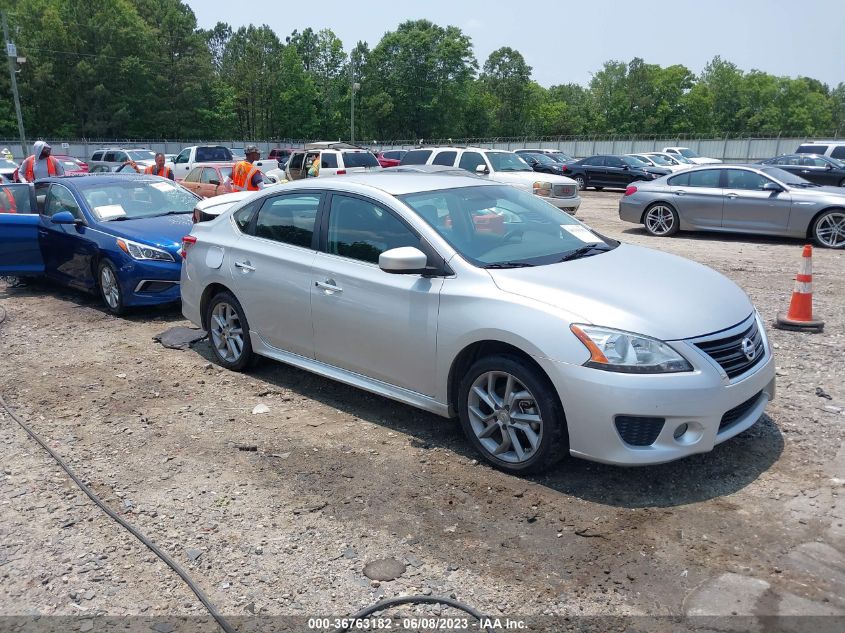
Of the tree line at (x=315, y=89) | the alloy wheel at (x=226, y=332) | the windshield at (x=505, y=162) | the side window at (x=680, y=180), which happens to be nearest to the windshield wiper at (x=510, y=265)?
the alloy wheel at (x=226, y=332)

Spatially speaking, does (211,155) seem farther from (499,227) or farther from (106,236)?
(499,227)

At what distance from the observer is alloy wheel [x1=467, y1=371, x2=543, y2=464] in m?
4.15

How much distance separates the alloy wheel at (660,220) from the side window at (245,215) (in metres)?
10.8

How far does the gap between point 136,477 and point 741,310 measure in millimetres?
3879

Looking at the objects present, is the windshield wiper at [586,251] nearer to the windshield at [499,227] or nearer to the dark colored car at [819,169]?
the windshield at [499,227]

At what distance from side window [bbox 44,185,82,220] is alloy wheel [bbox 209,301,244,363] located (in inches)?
143

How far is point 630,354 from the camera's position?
3840 millimetres

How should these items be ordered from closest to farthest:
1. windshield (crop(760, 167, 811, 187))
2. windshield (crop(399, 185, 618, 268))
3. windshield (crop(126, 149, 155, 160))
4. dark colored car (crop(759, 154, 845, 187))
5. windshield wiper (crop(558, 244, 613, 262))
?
1. windshield (crop(399, 185, 618, 268))
2. windshield wiper (crop(558, 244, 613, 262))
3. windshield (crop(760, 167, 811, 187))
4. dark colored car (crop(759, 154, 845, 187))
5. windshield (crop(126, 149, 155, 160))

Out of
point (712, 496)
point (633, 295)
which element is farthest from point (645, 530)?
point (633, 295)

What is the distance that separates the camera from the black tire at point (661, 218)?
14.7 m

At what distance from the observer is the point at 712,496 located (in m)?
4.01

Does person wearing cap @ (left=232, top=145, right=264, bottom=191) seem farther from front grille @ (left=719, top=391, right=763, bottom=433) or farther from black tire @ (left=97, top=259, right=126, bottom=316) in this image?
front grille @ (left=719, top=391, right=763, bottom=433)

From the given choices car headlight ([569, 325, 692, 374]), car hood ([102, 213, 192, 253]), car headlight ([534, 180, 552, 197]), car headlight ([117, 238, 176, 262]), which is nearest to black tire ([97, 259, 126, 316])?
car headlight ([117, 238, 176, 262])

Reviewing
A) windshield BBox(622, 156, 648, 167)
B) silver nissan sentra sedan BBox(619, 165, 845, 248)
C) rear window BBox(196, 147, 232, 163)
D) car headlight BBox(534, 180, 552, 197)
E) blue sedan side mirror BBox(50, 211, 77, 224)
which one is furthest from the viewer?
windshield BBox(622, 156, 648, 167)
